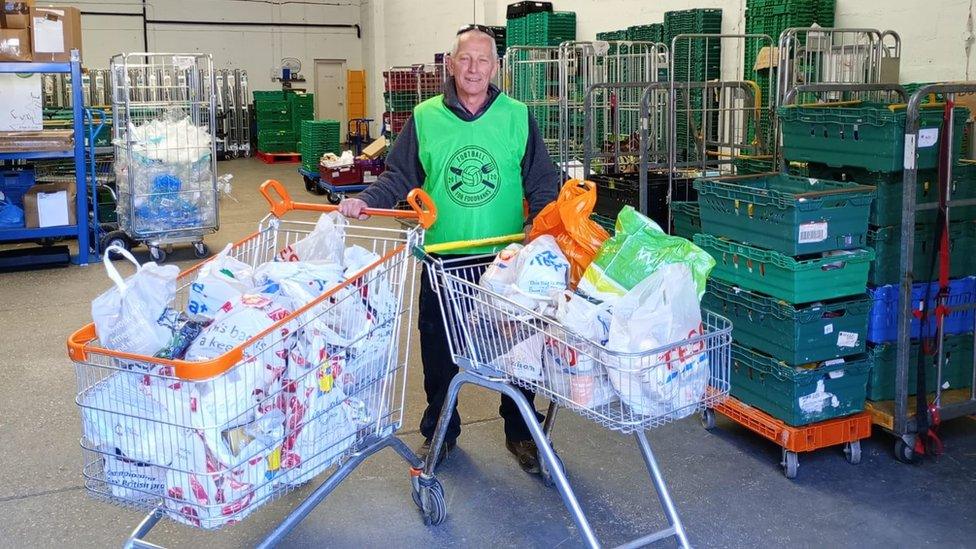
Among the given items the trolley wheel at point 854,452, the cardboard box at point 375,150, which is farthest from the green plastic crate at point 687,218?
the cardboard box at point 375,150

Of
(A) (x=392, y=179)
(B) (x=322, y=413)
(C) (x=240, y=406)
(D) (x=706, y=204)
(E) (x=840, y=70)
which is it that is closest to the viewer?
(C) (x=240, y=406)

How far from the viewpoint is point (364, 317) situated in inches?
103

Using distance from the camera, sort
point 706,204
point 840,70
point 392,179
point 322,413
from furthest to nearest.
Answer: point 840,70
point 706,204
point 392,179
point 322,413

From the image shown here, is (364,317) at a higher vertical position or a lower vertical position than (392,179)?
lower

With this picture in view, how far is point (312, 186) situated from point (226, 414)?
11.2m

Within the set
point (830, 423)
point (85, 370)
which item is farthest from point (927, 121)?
point (85, 370)

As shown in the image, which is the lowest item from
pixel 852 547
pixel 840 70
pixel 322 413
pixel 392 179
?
pixel 852 547

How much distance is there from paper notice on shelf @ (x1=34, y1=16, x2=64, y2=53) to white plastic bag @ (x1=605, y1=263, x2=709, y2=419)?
22.9 ft

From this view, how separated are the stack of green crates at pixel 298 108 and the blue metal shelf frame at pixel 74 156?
10258 mm

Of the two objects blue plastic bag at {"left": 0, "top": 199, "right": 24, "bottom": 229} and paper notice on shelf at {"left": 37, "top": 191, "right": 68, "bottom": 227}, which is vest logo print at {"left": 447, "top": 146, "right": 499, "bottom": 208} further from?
blue plastic bag at {"left": 0, "top": 199, "right": 24, "bottom": 229}

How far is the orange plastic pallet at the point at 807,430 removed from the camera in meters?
3.54

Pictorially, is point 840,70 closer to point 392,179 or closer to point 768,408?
point 768,408

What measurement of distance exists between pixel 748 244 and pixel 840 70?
3.22 meters

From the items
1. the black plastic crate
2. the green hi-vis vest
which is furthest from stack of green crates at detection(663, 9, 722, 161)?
the green hi-vis vest
